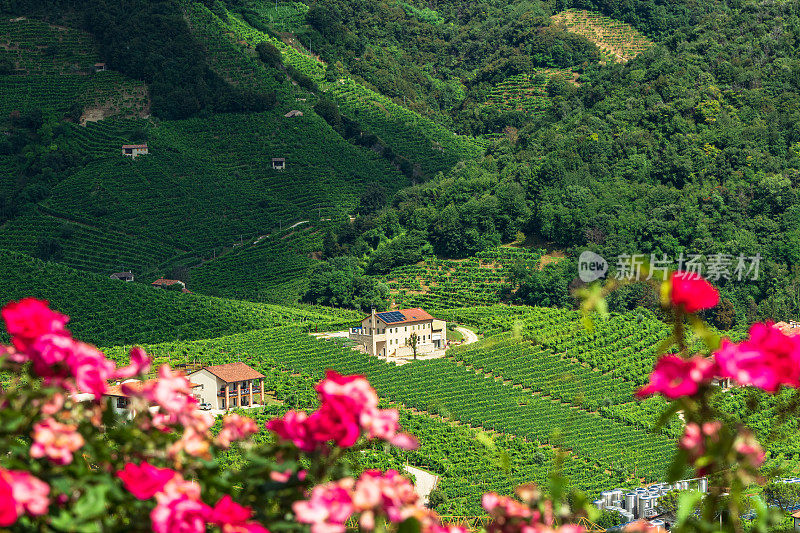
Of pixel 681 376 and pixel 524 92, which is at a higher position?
pixel 681 376

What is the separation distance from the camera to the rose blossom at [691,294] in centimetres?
475

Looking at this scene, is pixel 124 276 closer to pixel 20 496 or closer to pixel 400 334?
pixel 400 334

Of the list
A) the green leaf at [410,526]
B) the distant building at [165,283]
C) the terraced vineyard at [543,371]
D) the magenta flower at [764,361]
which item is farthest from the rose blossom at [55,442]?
the distant building at [165,283]

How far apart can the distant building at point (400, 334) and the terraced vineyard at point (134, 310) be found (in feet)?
12.0

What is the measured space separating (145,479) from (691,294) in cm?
Result: 207

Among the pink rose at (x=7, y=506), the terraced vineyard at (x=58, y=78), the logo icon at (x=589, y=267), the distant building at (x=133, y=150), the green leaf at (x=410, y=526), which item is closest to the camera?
the pink rose at (x=7, y=506)

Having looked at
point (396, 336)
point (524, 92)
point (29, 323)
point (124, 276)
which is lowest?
point (124, 276)

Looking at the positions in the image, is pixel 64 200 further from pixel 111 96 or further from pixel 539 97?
pixel 539 97

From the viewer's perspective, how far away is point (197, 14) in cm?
8912

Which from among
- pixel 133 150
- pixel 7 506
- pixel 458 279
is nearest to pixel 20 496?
pixel 7 506

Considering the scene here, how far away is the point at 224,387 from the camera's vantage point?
44.3 m

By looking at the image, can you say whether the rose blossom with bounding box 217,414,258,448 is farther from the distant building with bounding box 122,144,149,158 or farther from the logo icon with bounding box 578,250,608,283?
the distant building with bounding box 122,144,149,158

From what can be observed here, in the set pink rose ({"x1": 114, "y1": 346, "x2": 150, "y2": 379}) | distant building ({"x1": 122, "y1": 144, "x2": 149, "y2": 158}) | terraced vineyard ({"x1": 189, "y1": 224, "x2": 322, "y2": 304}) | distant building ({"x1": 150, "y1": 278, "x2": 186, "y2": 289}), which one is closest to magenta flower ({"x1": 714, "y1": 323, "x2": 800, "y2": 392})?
pink rose ({"x1": 114, "y1": 346, "x2": 150, "y2": 379})

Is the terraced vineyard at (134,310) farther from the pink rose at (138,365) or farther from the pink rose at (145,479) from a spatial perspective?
the pink rose at (145,479)
